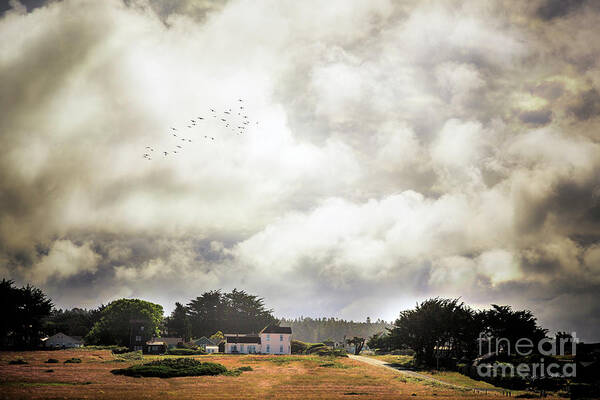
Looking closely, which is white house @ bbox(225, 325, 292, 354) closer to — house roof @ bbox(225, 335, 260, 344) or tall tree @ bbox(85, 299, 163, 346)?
house roof @ bbox(225, 335, 260, 344)

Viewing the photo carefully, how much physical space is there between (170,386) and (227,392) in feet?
27.3

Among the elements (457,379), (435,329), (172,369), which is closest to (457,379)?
(457,379)

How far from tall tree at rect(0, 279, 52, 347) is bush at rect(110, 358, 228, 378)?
65095 millimetres

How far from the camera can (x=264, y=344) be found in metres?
117

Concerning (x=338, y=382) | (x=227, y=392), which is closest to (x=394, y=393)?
(x=338, y=382)

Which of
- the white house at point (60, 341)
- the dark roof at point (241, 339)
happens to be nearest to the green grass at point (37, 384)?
the dark roof at point (241, 339)

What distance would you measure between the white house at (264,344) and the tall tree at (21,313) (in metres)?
48.0

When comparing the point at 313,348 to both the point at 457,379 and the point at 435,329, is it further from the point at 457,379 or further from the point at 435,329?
the point at 457,379

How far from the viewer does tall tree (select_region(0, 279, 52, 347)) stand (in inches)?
4094

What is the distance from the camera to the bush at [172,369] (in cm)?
5409

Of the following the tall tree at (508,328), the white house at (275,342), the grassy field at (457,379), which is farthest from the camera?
the white house at (275,342)

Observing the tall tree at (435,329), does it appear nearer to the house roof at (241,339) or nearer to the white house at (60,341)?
the house roof at (241,339)

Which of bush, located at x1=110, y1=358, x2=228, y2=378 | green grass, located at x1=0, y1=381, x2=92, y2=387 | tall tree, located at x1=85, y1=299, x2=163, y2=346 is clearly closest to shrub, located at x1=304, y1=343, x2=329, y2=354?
tall tree, located at x1=85, y1=299, x2=163, y2=346

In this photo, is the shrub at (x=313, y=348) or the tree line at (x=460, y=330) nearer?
the tree line at (x=460, y=330)
